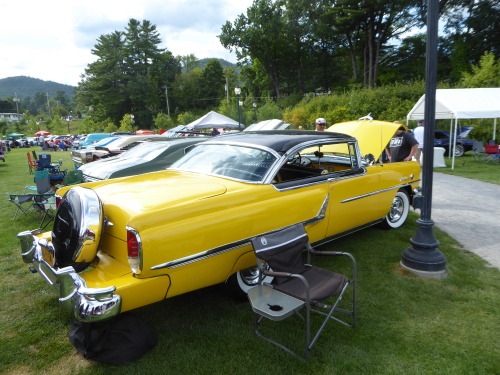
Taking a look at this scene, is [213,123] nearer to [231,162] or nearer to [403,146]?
[403,146]

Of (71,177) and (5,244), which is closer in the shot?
(5,244)

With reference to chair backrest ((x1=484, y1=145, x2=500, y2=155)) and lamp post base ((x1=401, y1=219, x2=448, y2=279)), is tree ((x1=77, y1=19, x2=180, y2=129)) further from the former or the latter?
lamp post base ((x1=401, y1=219, x2=448, y2=279))

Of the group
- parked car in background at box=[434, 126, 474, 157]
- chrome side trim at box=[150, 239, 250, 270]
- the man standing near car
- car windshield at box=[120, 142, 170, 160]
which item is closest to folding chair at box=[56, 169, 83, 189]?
car windshield at box=[120, 142, 170, 160]

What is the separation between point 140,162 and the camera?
7.39 metres

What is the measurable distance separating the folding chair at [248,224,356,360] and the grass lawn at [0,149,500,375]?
8.2 inches

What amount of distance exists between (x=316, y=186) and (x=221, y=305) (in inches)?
64.0

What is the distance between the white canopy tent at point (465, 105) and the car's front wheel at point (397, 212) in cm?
731

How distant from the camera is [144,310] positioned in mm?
3381

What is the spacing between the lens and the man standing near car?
21.3 ft

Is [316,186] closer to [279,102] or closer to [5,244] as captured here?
[5,244]

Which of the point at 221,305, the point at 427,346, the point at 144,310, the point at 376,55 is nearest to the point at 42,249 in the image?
the point at 144,310

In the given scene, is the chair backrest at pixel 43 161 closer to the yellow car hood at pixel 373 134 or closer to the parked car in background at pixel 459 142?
the yellow car hood at pixel 373 134

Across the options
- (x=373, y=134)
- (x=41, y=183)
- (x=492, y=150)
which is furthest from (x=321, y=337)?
(x=492, y=150)

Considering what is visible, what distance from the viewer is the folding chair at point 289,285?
8.38 feet
